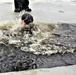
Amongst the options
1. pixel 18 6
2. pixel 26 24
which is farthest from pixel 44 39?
pixel 18 6

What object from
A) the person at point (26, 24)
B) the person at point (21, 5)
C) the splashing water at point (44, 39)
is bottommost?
the person at point (21, 5)

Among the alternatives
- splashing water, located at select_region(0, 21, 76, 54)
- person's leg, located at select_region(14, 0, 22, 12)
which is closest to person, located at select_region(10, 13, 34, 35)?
splashing water, located at select_region(0, 21, 76, 54)

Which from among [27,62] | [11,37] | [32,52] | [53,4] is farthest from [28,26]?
[53,4]

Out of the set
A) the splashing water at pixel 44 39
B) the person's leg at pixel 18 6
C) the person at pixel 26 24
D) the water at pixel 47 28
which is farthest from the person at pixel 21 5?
the person at pixel 26 24

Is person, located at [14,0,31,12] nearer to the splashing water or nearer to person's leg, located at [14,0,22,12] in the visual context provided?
person's leg, located at [14,0,22,12]

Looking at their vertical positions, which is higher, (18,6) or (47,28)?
(47,28)

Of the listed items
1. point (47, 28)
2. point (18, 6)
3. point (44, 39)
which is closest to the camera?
point (44, 39)

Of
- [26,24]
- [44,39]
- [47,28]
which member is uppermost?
[26,24]

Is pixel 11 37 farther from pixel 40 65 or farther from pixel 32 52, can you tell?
pixel 40 65

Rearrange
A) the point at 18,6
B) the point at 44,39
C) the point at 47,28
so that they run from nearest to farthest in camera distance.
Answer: the point at 44,39
the point at 47,28
the point at 18,6

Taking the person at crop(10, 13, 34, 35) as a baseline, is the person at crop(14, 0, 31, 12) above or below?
below

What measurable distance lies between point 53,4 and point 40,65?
702 cm

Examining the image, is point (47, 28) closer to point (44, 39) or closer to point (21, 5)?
point (44, 39)

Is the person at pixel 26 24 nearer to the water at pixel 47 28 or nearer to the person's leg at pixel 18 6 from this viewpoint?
the water at pixel 47 28
